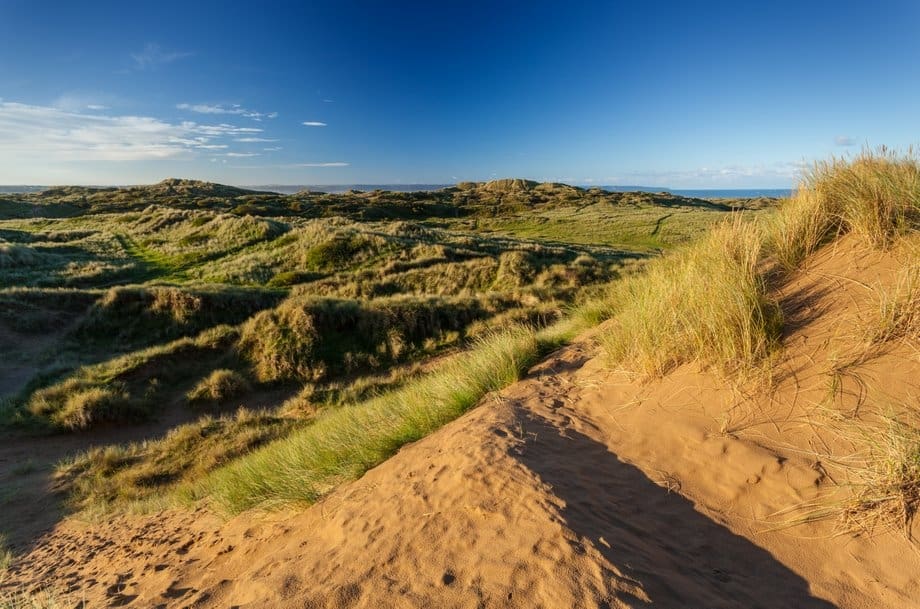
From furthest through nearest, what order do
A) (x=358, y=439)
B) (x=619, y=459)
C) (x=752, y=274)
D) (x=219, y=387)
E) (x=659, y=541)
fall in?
(x=219, y=387), (x=358, y=439), (x=752, y=274), (x=619, y=459), (x=659, y=541)

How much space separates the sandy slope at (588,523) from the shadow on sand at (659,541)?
1 cm

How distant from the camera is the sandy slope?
9.12 feet

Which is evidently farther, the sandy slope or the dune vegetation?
the dune vegetation

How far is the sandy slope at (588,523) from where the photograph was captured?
278 centimetres

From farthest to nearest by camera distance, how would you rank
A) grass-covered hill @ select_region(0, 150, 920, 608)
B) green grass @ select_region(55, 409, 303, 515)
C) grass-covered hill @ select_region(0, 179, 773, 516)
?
grass-covered hill @ select_region(0, 179, 773, 516), green grass @ select_region(55, 409, 303, 515), grass-covered hill @ select_region(0, 150, 920, 608)

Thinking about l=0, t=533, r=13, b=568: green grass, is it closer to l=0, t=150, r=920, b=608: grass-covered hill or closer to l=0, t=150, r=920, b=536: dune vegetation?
l=0, t=150, r=920, b=608: grass-covered hill

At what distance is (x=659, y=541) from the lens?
126 inches

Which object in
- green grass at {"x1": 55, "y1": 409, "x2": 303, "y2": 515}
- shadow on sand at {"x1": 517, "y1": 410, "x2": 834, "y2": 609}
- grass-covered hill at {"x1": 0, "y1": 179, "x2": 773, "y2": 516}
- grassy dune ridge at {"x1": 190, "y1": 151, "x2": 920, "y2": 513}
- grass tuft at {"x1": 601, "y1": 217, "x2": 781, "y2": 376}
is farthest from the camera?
grass-covered hill at {"x1": 0, "y1": 179, "x2": 773, "y2": 516}

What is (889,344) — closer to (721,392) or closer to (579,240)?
(721,392)

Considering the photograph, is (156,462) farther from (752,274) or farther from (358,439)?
(752,274)

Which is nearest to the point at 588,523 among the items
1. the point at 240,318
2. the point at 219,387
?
the point at 219,387

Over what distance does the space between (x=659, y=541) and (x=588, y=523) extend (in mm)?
503

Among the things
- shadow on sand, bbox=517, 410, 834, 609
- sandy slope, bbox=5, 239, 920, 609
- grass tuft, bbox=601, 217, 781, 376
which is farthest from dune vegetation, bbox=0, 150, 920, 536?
shadow on sand, bbox=517, 410, 834, 609

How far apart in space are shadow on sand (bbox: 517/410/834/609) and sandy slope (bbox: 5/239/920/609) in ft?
0.04
